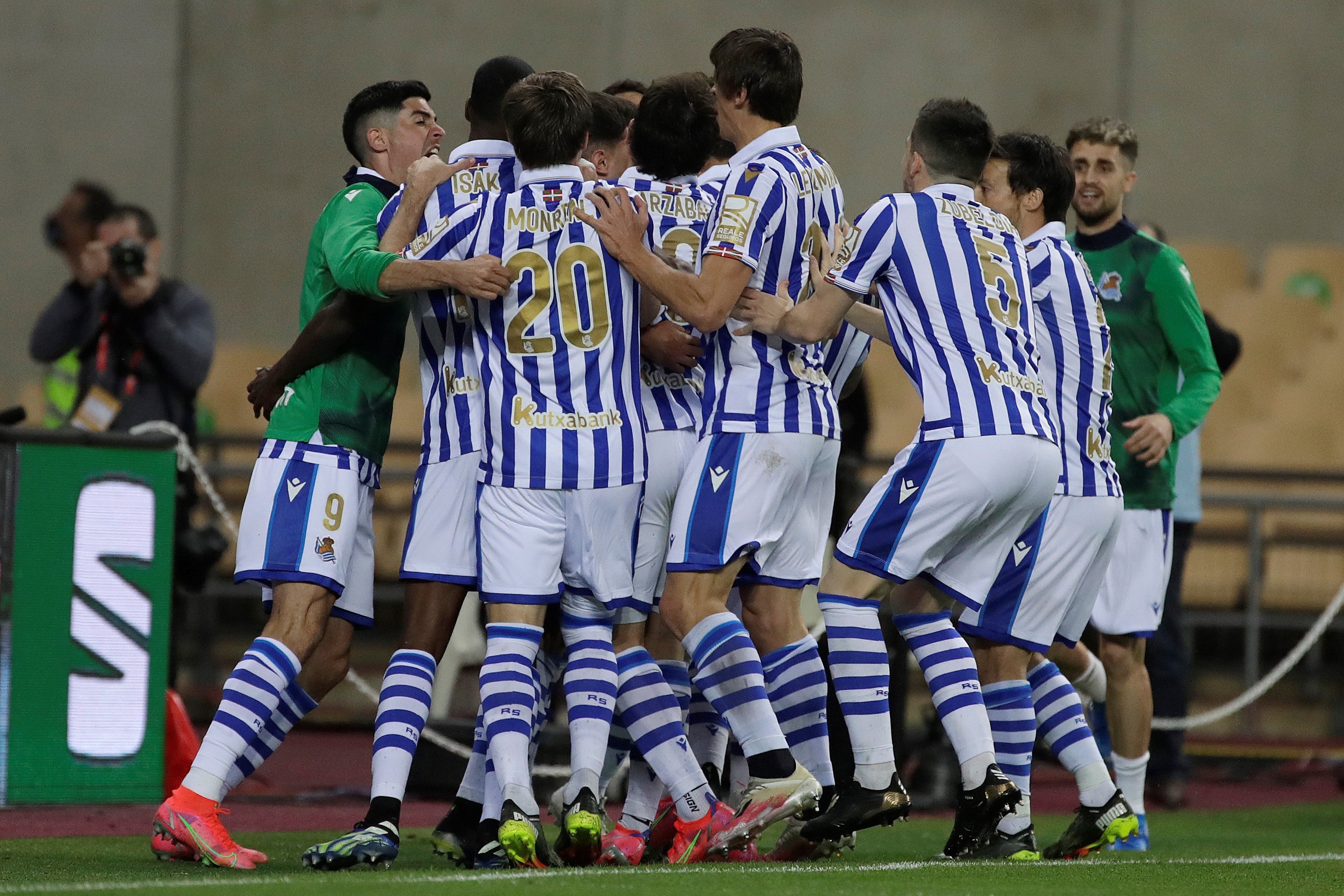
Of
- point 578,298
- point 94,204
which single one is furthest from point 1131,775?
point 94,204

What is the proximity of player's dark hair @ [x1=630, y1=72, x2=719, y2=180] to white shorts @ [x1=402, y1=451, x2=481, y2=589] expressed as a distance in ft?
3.48

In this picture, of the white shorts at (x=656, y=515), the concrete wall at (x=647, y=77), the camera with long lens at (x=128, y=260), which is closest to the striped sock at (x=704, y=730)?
the white shorts at (x=656, y=515)

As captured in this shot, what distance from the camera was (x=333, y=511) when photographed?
15.2 feet

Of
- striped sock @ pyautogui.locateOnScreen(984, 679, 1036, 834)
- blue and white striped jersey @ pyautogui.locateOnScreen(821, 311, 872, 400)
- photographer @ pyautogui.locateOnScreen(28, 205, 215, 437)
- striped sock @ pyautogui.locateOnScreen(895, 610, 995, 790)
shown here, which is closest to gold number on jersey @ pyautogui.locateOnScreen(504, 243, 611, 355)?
blue and white striped jersey @ pyautogui.locateOnScreen(821, 311, 872, 400)

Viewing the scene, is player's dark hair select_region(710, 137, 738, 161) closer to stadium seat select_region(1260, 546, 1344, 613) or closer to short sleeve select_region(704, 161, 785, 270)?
short sleeve select_region(704, 161, 785, 270)

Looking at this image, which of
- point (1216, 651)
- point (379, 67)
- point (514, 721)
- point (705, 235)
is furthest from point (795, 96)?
point (379, 67)

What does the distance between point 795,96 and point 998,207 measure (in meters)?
0.92

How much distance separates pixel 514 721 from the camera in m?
4.42

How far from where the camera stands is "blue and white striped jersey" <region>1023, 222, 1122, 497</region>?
5.18 m

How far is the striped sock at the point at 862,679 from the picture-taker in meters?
4.51

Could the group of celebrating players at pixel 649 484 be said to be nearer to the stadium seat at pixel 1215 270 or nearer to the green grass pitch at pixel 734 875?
the green grass pitch at pixel 734 875

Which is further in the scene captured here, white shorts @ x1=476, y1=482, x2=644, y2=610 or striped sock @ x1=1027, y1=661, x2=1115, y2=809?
striped sock @ x1=1027, y1=661, x2=1115, y2=809

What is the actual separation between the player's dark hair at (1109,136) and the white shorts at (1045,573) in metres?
1.65

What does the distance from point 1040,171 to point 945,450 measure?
124 cm
